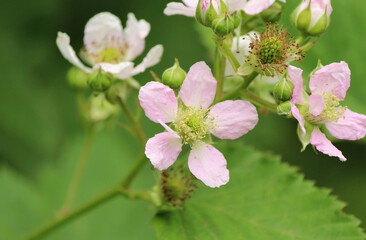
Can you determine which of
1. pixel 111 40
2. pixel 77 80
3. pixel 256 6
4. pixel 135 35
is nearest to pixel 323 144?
pixel 256 6

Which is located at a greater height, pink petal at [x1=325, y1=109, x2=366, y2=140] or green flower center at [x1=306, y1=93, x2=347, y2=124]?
green flower center at [x1=306, y1=93, x2=347, y2=124]

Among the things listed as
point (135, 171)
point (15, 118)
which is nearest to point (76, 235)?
point (15, 118)

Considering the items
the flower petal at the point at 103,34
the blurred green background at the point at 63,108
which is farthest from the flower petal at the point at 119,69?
the blurred green background at the point at 63,108

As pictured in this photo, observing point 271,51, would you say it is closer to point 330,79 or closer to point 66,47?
point 330,79

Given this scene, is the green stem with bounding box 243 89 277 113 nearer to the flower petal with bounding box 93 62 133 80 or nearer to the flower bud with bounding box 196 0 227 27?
the flower bud with bounding box 196 0 227 27

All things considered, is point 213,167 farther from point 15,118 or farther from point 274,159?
point 15,118

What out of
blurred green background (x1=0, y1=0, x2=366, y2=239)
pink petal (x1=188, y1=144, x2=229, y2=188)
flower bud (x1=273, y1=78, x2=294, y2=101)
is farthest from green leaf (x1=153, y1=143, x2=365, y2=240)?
blurred green background (x1=0, y1=0, x2=366, y2=239)
